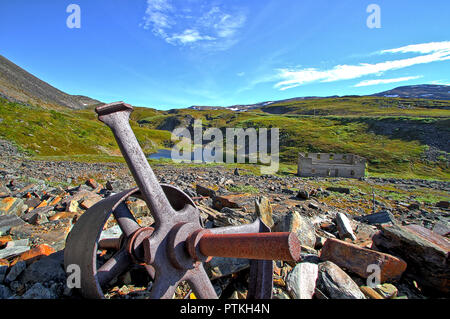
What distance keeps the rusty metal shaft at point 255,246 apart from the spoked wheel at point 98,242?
87cm

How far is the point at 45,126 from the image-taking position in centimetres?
3928

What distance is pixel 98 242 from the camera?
2557 millimetres

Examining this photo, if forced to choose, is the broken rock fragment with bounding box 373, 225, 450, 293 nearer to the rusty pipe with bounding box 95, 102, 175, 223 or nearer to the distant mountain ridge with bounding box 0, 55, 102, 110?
the rusty pipe with bounding box 95, 102, 175, 223

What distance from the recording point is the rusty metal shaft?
1731 mm

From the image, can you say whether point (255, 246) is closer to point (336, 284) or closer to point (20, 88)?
point (336, 284)

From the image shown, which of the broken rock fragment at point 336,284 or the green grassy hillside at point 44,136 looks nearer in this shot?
the broken rock fragment at point 336,284

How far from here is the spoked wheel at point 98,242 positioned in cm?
228

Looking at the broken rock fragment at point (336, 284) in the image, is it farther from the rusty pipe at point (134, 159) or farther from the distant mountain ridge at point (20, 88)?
the distant mountain ridge at point (20, 88)

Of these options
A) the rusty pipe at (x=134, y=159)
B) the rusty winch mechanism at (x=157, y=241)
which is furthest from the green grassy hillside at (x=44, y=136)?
the rusty pipe at (x=134, y=159)

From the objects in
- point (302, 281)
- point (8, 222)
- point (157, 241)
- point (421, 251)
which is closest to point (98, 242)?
point (157, 241)

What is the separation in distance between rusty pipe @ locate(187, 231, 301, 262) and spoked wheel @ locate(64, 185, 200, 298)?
28.8 inches
